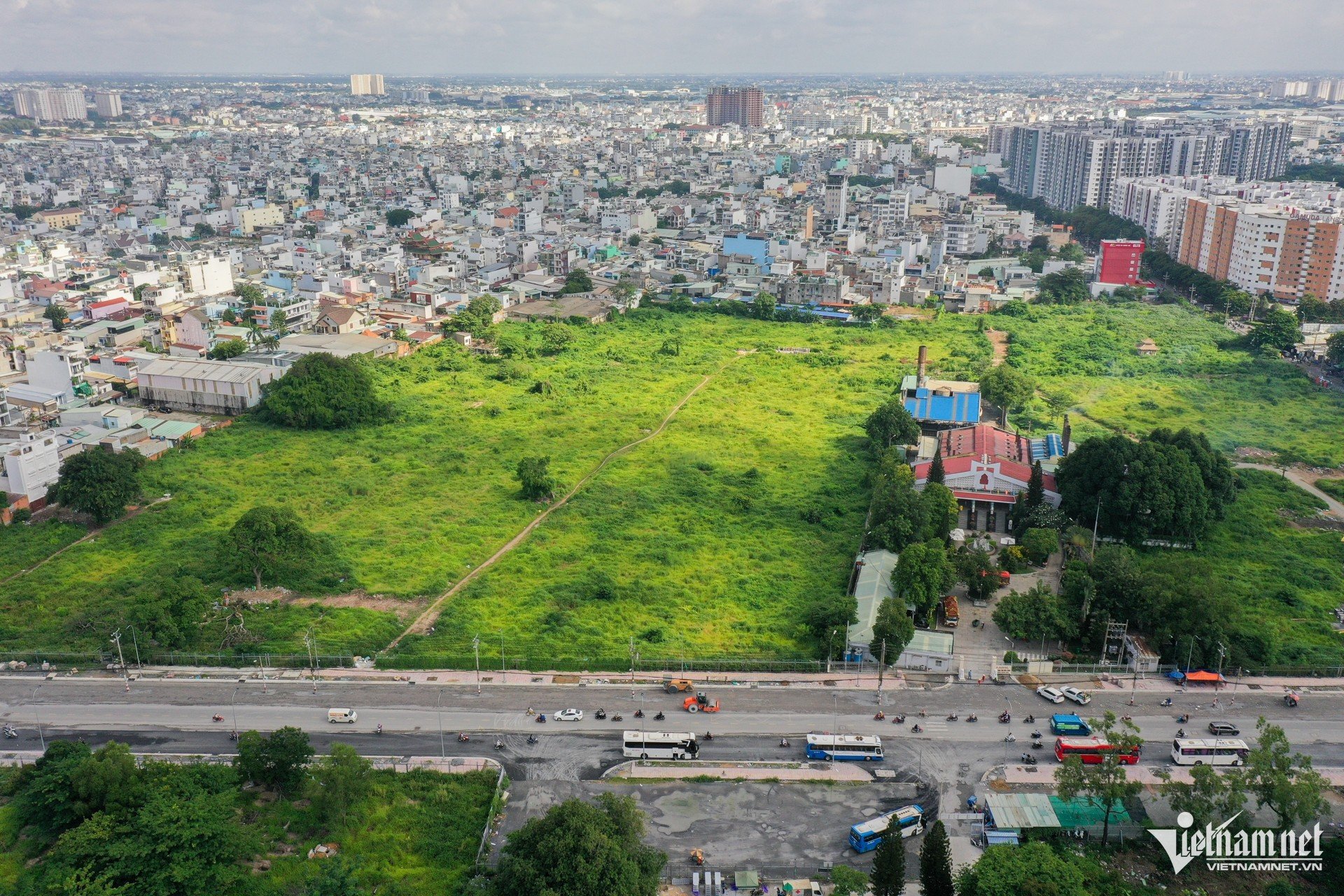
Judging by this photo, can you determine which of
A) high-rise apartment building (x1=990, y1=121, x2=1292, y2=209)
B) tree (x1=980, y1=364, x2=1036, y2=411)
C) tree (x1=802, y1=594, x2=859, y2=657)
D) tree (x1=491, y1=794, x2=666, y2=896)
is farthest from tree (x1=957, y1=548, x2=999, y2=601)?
high-rise apartment building (x1=990, y1=121, x2=1292, y2=209)

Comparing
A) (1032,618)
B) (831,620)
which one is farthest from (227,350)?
(1032,618)

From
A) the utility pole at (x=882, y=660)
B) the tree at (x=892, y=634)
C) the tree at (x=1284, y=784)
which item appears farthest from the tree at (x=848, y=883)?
the tree at (x=892, y=634)

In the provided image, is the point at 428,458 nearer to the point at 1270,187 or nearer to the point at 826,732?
the point at 826,732

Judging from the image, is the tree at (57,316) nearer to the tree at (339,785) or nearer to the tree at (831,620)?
the tree at (339,785)

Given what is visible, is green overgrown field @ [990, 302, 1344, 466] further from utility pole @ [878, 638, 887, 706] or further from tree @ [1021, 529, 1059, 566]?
utility pole @ [878, 638, 887, 706]

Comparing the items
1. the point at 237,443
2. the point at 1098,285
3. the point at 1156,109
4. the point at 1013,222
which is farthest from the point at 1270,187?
the point at 1156,109
